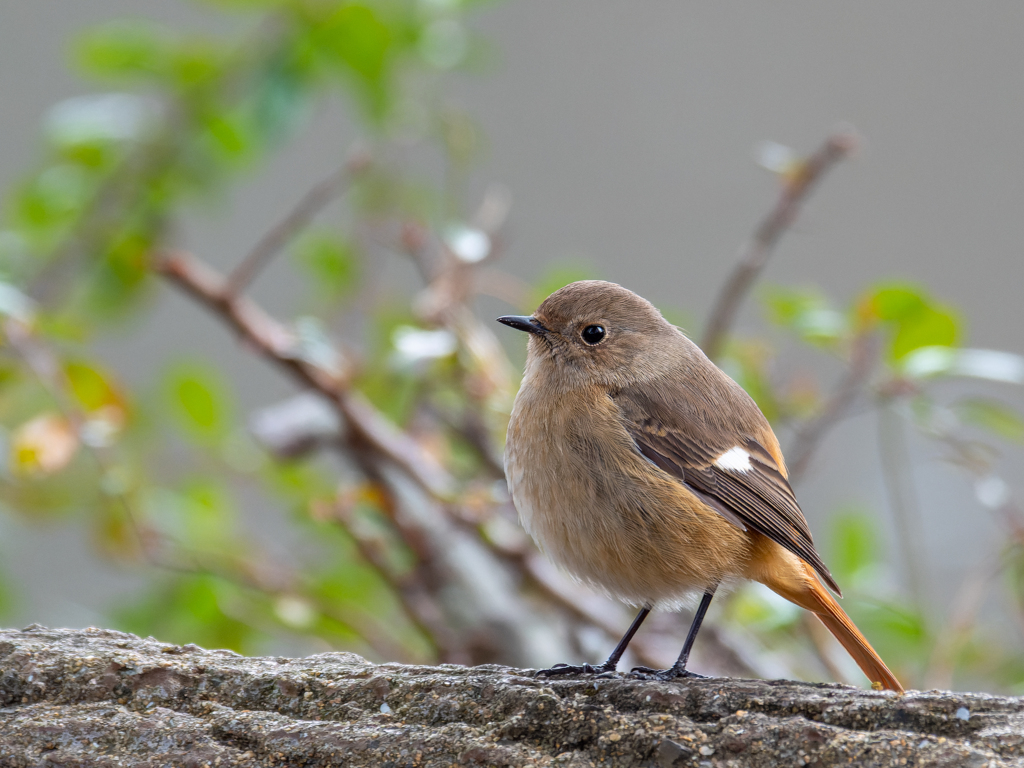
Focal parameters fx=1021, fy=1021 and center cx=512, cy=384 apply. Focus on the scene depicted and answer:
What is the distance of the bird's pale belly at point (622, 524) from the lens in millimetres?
2225

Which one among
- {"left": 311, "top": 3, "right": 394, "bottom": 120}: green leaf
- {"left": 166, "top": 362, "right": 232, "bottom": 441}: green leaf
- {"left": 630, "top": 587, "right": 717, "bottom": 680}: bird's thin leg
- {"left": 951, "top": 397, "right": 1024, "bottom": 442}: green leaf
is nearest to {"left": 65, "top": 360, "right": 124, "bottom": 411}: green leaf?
{"left": 166, "top": 362, "right": 232, "bottom": 441}: green leaf

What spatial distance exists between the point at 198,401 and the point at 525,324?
1.52m

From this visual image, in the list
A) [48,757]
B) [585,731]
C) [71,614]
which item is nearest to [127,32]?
[71,614]

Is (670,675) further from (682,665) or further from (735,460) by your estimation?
(735,460)

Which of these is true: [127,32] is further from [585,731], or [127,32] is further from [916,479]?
[916,479]

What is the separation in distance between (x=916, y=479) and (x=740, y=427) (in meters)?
3.69

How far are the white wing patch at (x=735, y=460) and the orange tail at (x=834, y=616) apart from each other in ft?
0.84

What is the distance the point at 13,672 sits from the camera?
1847mm

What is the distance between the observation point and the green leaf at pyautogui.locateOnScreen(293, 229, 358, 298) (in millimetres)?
4020

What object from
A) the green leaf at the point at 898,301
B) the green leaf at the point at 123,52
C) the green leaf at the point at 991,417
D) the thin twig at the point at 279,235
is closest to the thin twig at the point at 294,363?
the thin twig at the point at 279,235

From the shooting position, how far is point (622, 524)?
2230 millimetres

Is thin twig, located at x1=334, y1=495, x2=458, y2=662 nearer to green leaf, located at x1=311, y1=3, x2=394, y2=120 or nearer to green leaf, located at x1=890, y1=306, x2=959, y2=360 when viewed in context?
green leaf, located at x1=311, y1=3, x2=394, y2=120

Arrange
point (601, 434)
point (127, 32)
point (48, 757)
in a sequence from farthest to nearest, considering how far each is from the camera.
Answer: point (127, 32) → point (601, 434) → point (48, 757)

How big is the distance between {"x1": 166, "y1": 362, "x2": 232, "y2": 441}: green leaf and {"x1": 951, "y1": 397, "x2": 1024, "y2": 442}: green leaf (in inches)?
97.4
